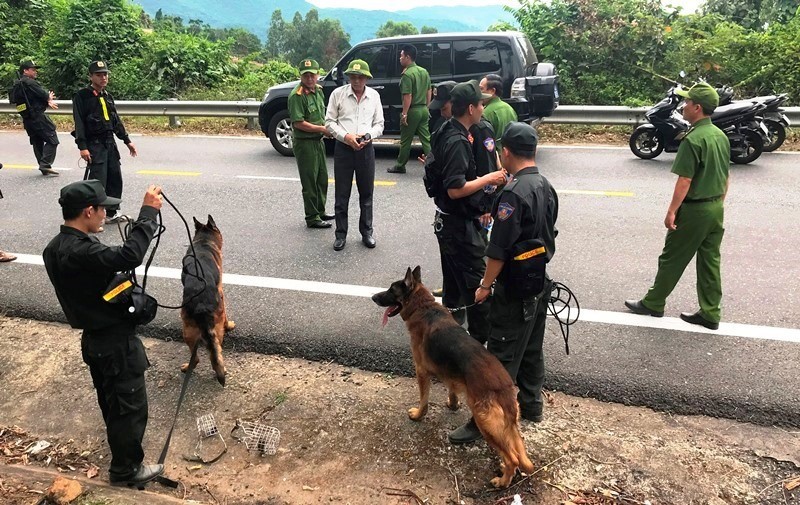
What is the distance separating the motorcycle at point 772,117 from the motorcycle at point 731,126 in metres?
0.22

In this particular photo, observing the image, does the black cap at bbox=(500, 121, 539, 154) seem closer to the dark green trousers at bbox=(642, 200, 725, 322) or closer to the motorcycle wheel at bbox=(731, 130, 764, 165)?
the dark green trousers at bbox=(642, 200, 725, 322)

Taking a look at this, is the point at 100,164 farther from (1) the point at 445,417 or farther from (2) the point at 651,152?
(2) the point at 651,152

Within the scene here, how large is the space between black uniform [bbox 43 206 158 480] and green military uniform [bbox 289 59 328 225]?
12.1ft

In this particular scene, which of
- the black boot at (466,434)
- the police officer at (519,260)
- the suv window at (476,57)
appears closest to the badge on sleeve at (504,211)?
the police officer at (519,260)

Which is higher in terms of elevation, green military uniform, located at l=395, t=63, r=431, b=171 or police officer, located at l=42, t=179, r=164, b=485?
green military uniform, located at l=395, t=63, r=431, b=171

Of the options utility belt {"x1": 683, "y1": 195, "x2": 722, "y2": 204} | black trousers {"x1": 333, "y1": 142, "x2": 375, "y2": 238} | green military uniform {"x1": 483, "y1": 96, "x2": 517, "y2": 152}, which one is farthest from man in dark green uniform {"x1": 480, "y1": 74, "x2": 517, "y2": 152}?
utility belt {"x1": 683, "y1": 195, "x2": 722, "y2": 204}

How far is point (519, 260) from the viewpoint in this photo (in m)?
3.04

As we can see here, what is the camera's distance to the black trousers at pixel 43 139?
9352 mm

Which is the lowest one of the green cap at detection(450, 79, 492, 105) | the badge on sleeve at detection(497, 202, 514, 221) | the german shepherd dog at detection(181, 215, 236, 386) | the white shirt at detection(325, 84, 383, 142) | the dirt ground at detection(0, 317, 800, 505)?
the dirt ground at detection(0, 317, 800, 505)

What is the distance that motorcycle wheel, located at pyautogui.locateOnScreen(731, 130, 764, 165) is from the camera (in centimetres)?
859

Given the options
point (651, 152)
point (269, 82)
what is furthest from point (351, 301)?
point (269, 82)

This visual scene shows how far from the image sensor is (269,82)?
16641 mm

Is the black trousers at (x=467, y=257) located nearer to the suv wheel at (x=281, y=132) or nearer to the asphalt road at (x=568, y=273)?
the asphalt road at (x=568, y=273)

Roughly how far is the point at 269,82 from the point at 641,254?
45.1 feet
